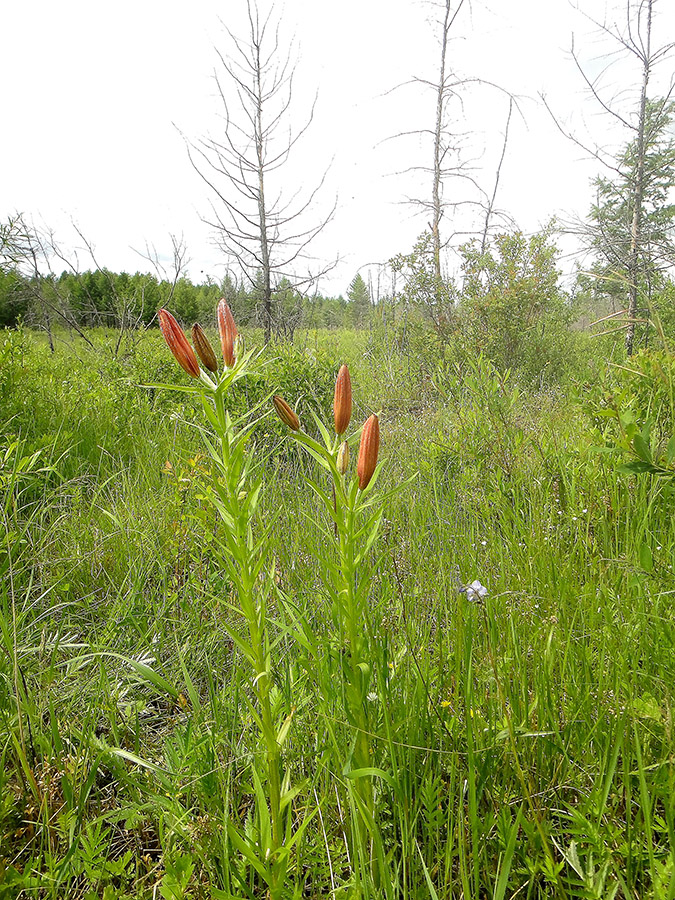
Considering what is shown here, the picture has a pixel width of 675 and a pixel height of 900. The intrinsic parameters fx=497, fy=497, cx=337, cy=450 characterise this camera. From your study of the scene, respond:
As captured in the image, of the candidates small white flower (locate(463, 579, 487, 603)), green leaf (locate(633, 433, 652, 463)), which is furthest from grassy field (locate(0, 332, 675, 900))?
green leaf (locate(633, 433, 652, 463))

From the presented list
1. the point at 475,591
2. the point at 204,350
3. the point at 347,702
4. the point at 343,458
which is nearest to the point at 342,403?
the point at 343,458

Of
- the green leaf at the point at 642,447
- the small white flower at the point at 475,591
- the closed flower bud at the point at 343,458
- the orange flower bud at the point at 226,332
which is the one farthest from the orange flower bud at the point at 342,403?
the green leaf at the point at 642,447

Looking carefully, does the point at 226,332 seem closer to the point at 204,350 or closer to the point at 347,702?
the point at 204,350

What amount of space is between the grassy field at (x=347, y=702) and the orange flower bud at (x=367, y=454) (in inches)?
1.9

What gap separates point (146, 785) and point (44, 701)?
1.37ft

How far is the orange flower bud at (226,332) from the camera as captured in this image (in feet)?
2.52

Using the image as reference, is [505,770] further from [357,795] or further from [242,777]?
[242,777]

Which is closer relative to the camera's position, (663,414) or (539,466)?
(539,466)

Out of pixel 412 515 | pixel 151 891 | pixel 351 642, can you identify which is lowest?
pixel 151 891

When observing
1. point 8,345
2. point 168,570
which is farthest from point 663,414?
point 8,345

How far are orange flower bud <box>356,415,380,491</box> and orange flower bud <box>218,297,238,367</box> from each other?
238 millimetres

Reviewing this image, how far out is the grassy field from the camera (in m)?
0.80

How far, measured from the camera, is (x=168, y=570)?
2.12 m

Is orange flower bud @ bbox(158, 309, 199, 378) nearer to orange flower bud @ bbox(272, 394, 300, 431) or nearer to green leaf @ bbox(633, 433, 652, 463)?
orange flower bud @ bbox(272, 394, 300, 431)
